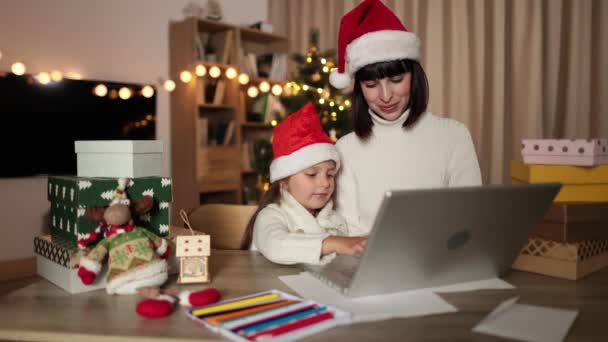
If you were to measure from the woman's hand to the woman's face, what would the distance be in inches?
18.1

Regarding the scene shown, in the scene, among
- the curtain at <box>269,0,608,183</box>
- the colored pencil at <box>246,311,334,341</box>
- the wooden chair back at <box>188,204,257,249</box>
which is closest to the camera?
the colored pencil at <box>246,311,334,341</box>

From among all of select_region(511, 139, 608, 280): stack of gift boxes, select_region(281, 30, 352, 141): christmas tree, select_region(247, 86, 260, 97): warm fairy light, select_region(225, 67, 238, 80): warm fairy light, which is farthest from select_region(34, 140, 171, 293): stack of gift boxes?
select_region(247, 86, 260, 97): warm fairy light

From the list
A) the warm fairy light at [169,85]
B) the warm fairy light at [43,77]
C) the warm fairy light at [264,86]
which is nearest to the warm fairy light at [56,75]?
the warm fairy light at [43,77]

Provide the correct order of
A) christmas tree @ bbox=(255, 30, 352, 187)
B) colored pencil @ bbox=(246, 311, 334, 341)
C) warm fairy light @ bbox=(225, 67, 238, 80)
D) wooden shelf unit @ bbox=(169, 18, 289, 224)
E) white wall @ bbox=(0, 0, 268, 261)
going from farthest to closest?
1. warm fairy light @ bbox=(225, 67, 238, 80)
2. wooden shelf unit @ bbox=(169, 18, 289, 224)
3. christmas tree @ bbox=(255, 30, 352, 187)
4. white wall @ bbox=(0, 0, 268, 261)
5. colored pencil @ bbox=(246, 311, 334, 341)

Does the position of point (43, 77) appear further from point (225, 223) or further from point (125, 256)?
point (125, 256)

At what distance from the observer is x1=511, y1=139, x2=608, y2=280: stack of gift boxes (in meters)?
1.07

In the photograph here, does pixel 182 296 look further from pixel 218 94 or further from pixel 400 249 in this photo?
pixel 218 94

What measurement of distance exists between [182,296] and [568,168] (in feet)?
3.17

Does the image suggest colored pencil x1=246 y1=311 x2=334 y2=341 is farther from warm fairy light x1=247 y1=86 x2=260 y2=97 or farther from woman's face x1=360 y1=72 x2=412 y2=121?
warm fairy light x1=247 y1=86 x2=260 y2=97

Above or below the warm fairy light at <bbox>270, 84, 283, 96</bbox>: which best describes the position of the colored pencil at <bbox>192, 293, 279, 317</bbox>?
below

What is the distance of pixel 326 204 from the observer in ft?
4.49

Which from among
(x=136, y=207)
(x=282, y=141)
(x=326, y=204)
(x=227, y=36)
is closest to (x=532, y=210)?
(x=326, y=204)

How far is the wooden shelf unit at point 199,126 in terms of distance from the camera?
3.98m

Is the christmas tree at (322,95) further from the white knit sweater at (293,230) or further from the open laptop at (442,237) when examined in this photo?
the open laptop at (442,237)
